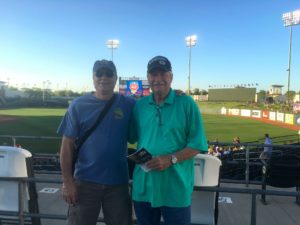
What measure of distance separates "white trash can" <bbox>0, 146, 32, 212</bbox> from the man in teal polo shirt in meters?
1.44

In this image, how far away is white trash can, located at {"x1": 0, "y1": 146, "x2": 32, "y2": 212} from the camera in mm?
3646

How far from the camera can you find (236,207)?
585 centimetres

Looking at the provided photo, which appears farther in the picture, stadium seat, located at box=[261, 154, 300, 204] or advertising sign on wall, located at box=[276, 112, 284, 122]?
advertising sign on wall, located at box=[276, 112, 284, 122]

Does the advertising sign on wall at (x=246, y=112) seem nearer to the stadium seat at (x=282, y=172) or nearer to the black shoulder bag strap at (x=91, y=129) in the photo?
the stadium seat at (x=282, y=172)

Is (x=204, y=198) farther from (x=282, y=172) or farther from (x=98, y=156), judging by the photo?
(x=282, y=172)

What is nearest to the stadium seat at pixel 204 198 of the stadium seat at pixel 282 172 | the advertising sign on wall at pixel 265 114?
the stadium seat at pixel 282 172

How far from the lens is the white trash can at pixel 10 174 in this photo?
3.65 meters

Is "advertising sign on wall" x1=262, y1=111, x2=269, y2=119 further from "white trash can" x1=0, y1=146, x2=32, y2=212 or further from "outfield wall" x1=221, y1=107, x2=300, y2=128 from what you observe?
"white trash can" x1=0, y1=146, x2=32, y2=212

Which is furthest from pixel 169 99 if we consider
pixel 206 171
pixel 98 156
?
pixel 206 171

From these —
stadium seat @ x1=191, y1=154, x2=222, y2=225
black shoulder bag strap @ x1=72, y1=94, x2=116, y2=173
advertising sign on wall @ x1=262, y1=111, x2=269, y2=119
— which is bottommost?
advertising sign on wall @ x1=262, y1=111, x2=269, y2=119

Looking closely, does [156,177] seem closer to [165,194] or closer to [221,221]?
[165,194]

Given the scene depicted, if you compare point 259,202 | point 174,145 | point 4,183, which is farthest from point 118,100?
point 259,202

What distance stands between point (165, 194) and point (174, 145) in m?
0.38

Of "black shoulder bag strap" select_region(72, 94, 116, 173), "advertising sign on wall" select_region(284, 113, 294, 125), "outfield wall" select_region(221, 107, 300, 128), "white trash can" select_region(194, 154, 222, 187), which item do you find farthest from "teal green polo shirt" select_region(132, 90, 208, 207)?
"advertising sign on wall" select_region(284, 113, 294, 125)
